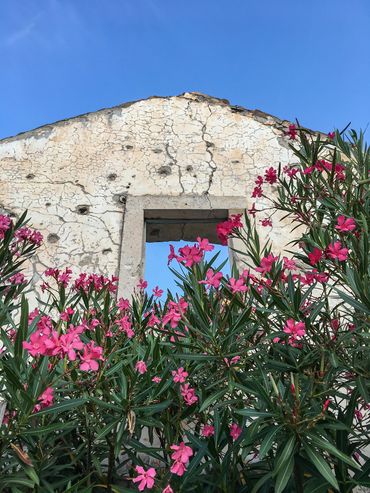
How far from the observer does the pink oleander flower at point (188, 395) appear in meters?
1.77

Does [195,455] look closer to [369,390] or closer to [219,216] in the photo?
[369,390]

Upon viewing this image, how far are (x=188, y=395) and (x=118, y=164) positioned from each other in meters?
2.93

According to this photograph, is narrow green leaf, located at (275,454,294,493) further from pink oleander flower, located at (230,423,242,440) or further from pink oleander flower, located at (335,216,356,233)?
pink oleander flower, located at (335,216,356,233)

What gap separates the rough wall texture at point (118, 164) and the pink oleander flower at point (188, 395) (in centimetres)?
197

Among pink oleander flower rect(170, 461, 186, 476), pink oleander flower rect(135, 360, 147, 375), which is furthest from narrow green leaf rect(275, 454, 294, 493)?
pink oleander flower rect(135, 360, 147, 375)

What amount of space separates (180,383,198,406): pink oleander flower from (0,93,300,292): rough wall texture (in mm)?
1967

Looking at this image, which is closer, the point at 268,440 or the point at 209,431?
the point at 268,440

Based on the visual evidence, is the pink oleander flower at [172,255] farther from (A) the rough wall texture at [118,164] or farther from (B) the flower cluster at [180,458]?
(A) the rough wall texture at [118,164]

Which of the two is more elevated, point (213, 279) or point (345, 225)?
point (345, 225)

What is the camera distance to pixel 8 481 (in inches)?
56.3

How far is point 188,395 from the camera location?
178cm

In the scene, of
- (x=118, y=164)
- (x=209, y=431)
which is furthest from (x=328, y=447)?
(x=118, y=164)

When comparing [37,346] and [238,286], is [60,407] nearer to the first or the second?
[37,346]

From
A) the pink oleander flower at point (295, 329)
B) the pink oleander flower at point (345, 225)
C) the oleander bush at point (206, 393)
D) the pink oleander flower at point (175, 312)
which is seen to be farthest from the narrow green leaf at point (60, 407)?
the pink oleander flower at point (345, 225)
